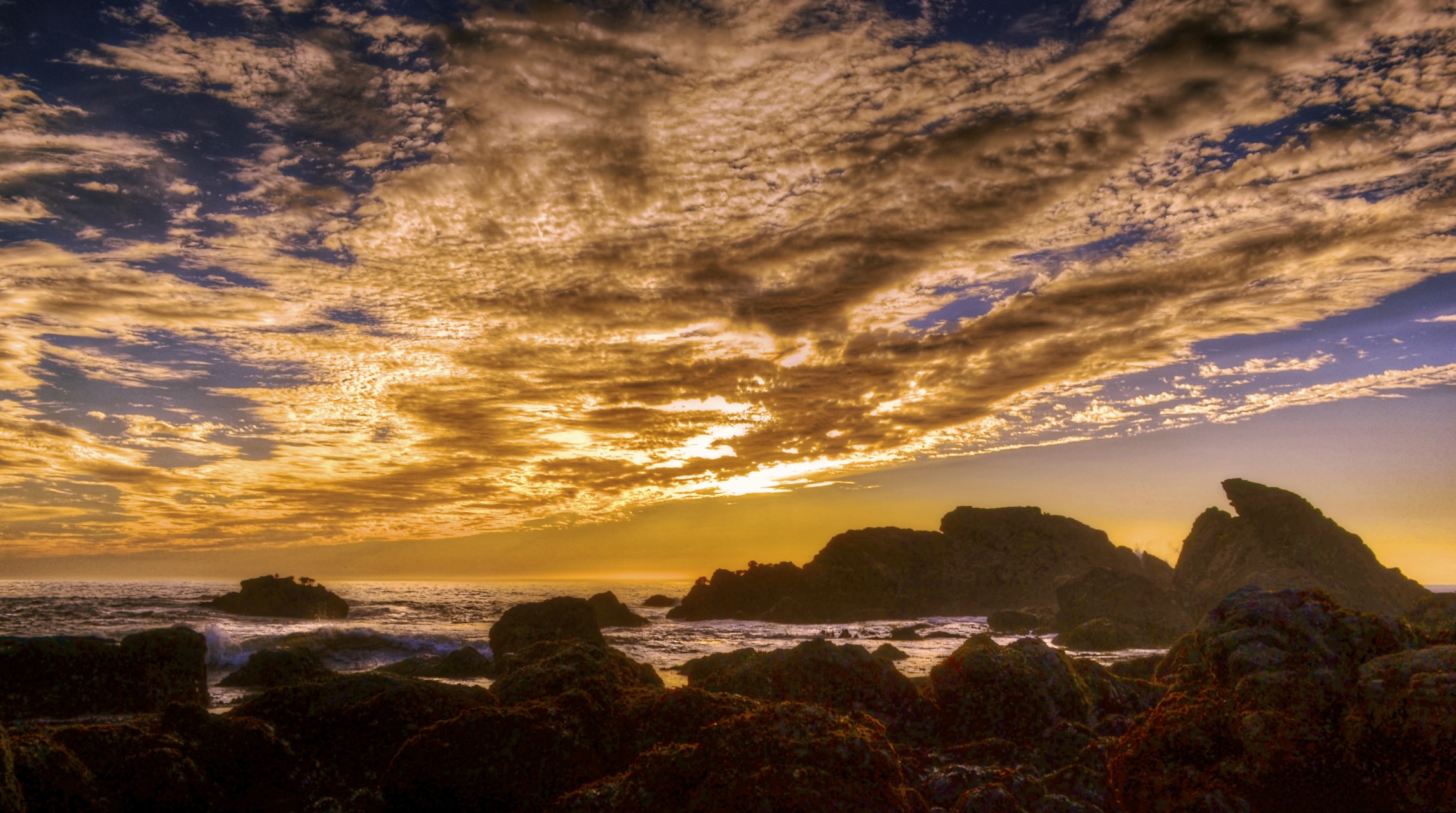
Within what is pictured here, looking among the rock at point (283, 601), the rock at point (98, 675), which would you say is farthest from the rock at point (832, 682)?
the rock at point (283, 601)

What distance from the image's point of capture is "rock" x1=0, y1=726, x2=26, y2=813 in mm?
5965

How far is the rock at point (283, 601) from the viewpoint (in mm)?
50906

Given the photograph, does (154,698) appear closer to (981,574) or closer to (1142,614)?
(1142,614)

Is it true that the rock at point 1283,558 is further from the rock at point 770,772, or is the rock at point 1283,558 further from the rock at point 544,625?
the rock at point 770,772

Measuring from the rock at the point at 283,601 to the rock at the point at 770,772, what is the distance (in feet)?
175

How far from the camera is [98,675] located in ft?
46.8

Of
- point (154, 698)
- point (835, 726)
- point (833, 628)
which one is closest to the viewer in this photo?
point (835, 726)

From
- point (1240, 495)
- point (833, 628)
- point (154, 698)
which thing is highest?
point (1240, 495)

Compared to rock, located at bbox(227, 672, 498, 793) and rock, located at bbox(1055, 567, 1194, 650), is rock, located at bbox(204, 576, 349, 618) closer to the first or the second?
rock, located at bbox(227, 672, 498, 793)

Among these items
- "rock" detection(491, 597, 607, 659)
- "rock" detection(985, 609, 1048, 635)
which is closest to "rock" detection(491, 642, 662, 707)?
"rock" detection(491, 597, 607, 659)

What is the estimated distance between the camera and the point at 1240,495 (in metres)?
40.3

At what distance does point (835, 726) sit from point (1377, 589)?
44.0 metres

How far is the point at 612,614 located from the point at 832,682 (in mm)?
38635

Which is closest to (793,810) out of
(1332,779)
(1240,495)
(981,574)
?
(1332,779)
